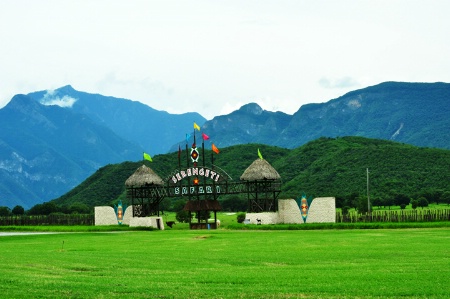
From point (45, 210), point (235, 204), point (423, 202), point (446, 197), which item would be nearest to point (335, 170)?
point (235, 204)

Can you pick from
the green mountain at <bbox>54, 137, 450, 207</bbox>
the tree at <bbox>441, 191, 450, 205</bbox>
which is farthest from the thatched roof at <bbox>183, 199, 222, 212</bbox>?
the tree at <bbox>441, 191, 450, 205</bbox>

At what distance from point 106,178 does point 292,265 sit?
110 metres

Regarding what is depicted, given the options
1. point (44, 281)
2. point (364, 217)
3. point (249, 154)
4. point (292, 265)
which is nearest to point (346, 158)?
point (249, 154)

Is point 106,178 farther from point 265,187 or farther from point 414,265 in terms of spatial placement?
point 414,265

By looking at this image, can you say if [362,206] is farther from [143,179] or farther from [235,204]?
[235,204]

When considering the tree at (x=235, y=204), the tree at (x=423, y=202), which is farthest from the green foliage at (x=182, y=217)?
the tree at (x=423, y=202)

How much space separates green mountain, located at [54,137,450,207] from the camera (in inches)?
3804

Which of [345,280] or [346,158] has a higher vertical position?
[346,158]

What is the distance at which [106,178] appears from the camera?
131m

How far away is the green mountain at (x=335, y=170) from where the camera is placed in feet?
317

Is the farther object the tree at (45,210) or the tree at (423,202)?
the tree at (45,210)

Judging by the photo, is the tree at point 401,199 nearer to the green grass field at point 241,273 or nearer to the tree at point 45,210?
the tree at point 45,210

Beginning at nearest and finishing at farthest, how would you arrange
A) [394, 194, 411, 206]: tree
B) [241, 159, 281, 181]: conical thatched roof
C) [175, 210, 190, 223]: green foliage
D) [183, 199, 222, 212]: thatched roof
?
[241, 159, 281, 181]: conical thatched roof
[183, 199, 222, 212]: thatched roof
[175, 210, 190, 223]: green foliage
[394, 194, 411, 206]: tree

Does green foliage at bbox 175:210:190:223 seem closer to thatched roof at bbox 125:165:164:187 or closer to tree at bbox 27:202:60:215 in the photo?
thatched roof at bbox 125:165:164:187
